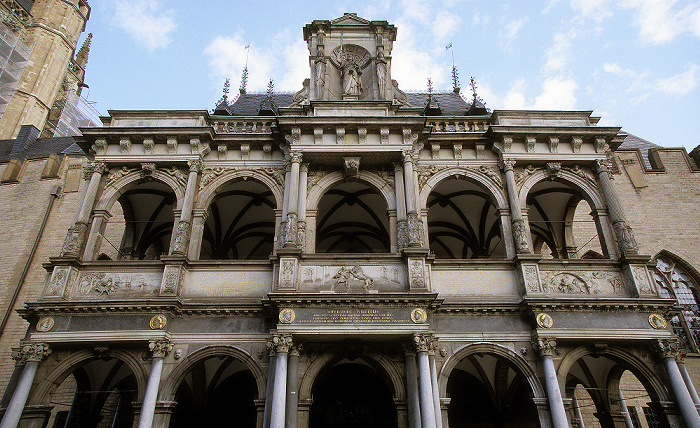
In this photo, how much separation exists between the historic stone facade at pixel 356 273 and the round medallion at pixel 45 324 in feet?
0.44

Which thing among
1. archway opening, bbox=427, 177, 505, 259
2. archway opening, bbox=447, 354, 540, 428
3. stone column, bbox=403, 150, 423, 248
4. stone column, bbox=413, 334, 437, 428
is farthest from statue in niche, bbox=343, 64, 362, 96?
archway opening, bbox=447, 354, 540, 428

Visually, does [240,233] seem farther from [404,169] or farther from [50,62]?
[50,62]

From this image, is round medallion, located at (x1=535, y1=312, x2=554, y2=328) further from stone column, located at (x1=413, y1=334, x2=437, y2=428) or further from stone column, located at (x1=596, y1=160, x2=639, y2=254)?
stone column, located at (x1=596, y1=160, x2=639, y2=254)

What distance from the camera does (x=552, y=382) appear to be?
35.6 feet

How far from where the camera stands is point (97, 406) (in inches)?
563

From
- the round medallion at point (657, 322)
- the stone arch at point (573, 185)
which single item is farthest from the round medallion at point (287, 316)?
the round medallion at point (657, 322)

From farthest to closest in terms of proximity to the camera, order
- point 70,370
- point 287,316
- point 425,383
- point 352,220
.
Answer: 1. point 352,220
2. point 70,370
3. point 287,316
4. point 425,383

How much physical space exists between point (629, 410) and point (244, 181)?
14.6 meters

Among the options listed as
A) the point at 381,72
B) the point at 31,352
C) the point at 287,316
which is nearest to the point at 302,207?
the point at 287,316

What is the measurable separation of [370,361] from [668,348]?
6917 millimetres

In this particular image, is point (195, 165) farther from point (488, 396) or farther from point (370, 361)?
point (488, 396)

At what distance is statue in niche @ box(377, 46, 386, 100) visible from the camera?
15.0m

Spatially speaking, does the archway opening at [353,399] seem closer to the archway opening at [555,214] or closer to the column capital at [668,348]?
the archway opening at [555,214]

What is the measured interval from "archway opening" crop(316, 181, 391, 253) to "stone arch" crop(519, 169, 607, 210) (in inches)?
166
